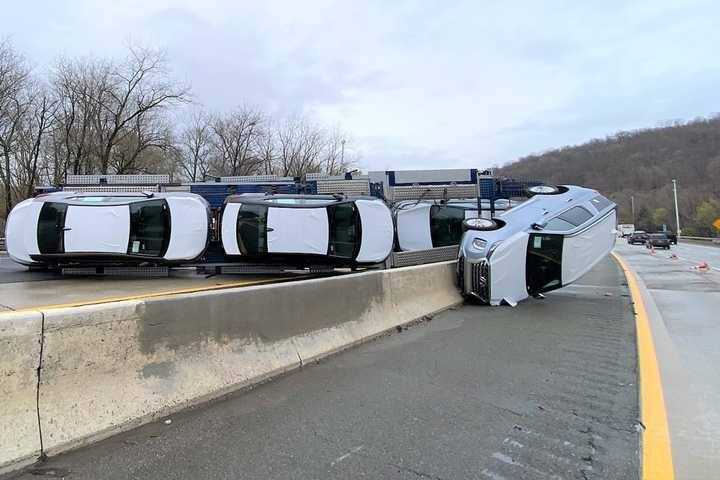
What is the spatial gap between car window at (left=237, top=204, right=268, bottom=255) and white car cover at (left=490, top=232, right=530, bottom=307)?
16.4 feet

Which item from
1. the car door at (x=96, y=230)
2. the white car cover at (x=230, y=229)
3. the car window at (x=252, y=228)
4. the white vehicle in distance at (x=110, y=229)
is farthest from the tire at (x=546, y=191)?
the car door at (x=96, y=230)

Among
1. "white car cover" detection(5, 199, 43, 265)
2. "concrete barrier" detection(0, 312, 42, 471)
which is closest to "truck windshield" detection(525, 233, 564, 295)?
"concrete barrier" detection(0, 312, 42, 471)

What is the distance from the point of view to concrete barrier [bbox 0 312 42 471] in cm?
315

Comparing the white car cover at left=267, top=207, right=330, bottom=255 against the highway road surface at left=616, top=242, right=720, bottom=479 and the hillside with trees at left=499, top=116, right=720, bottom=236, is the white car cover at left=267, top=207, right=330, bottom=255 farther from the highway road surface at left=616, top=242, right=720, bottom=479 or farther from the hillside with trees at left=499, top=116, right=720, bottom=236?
the hillside with trees at left=499, top=116, right=720, bottom=236

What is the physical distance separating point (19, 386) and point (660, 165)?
11113 centimetres

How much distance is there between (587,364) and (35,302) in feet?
25.9

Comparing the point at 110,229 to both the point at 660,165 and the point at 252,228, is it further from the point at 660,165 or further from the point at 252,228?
the point at 660,165

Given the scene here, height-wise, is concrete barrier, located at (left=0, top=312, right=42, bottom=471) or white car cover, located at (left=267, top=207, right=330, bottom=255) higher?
white car cover, located at (left=267, top=207, right=330, bottom=255)

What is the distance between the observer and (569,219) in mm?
10883

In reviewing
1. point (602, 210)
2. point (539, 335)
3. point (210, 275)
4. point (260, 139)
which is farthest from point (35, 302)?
point (260, 139)

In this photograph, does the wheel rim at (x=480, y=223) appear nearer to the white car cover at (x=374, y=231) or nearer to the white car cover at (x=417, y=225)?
the white car cover at (x=374, y=231)

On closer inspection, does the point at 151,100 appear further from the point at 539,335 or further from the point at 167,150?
the point at 539,335

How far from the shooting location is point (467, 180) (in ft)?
56.1

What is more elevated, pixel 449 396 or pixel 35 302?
pixel 35 302
